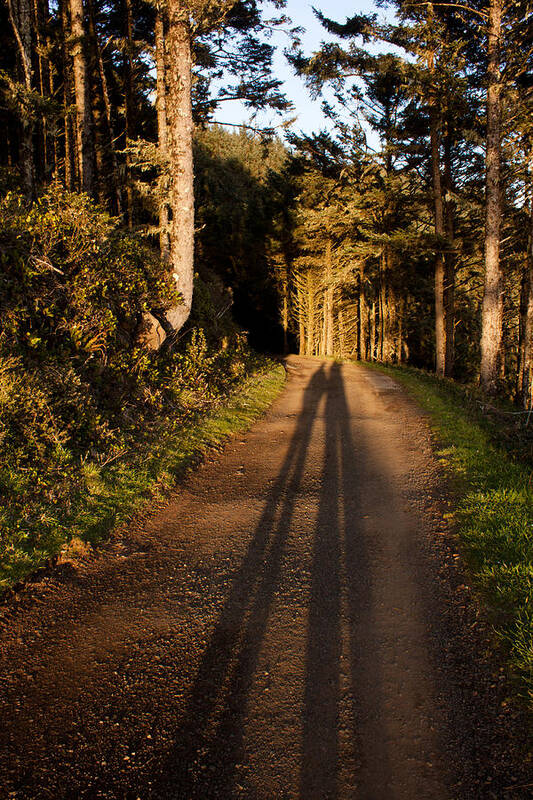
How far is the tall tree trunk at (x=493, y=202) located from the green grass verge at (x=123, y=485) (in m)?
8.22

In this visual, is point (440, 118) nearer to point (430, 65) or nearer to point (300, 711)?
point (430, 65)

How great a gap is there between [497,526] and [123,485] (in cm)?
437

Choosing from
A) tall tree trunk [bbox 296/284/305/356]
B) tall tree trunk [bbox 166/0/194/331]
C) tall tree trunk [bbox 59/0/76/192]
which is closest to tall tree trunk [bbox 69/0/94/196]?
tall tree trunk [bbox 166/0/194/331]

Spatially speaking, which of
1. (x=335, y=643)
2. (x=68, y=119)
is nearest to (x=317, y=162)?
(x=68, y=119)

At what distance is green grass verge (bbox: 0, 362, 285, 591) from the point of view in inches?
155

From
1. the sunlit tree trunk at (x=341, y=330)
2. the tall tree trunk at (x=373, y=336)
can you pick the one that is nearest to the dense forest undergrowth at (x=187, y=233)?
the tall tree trunk at (x=373, y=336)

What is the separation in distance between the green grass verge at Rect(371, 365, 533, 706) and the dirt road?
0.20m

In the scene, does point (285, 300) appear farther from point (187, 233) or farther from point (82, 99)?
point (187, 233)

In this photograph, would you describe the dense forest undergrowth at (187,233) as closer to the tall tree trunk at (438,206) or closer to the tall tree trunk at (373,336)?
the tall tree trunk at (438,206)

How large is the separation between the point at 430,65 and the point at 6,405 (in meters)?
18.1

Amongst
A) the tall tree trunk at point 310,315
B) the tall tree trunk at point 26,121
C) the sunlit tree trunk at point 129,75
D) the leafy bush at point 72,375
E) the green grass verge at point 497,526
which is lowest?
the green grass verge at point 497,526

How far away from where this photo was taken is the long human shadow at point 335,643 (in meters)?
2.40

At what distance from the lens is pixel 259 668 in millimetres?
2990

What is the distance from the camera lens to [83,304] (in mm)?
6984
